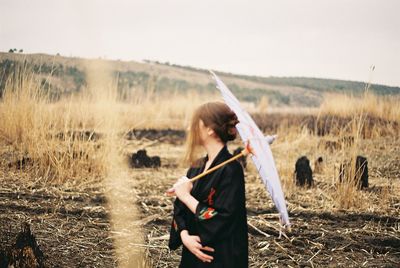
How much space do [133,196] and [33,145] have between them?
1.42m

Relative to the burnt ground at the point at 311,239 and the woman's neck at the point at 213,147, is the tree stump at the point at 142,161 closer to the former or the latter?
the burnt ground at the point at 311,239

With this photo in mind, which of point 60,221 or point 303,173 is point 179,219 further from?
point 303,173

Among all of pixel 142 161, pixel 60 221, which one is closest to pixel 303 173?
pixel 142 161

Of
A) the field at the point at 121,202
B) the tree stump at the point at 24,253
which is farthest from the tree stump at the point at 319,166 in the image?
the tree stump at the point at 24,253

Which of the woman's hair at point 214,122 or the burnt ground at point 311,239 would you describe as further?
the burnt ground at point 311,239

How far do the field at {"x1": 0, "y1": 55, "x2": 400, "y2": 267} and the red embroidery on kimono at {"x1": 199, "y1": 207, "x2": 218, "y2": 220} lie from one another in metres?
0.84

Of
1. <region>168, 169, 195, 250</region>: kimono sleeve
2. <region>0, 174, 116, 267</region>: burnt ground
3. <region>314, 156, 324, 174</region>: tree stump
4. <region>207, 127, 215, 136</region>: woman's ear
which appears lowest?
<region>0, 174, 116, 267</region>: burnt ground

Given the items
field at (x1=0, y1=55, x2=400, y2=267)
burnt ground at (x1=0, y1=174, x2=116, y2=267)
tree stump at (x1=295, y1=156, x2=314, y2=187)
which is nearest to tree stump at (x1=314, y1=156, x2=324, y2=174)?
field at (x1=0, y1=55, x2=400, y2=267)

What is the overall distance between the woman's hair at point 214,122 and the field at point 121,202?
0.91 m

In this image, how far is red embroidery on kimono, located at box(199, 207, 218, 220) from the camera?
229cm

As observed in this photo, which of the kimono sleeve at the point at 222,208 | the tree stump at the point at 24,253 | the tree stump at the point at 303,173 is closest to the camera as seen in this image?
the kimono sleeve at the point at 222,208

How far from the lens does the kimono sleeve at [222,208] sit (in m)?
2.28

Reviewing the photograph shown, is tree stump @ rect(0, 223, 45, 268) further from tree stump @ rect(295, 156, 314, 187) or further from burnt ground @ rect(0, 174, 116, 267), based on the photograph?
tree stump @ rect(295, 156, 314, 187)

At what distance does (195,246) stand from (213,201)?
8.9 inches
